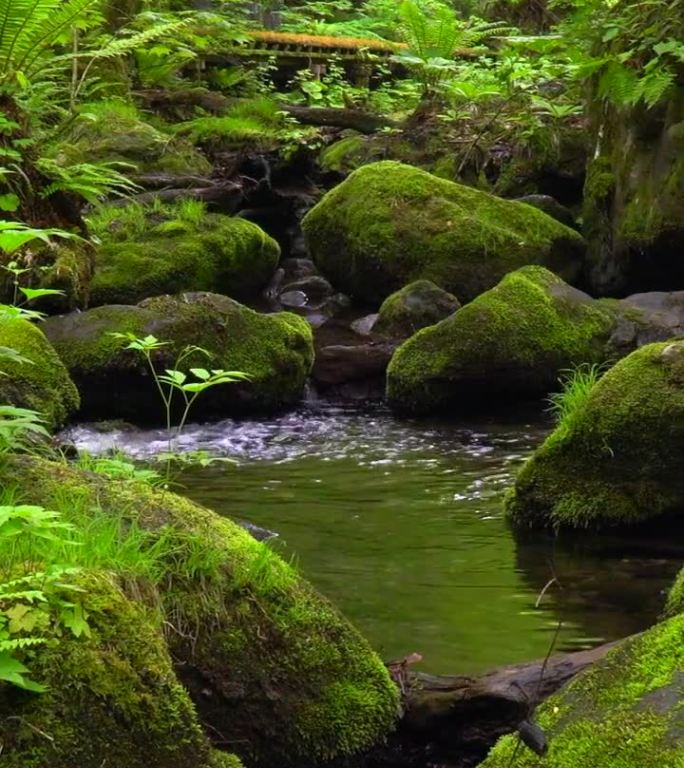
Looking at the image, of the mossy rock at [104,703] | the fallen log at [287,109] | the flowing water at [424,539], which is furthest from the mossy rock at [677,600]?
the fallen log at [287,109]

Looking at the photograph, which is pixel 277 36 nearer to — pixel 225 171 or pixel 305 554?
pixel 225 171

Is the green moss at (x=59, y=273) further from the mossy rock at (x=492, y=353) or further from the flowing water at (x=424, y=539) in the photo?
the mossy rock at (x=492, y=353)

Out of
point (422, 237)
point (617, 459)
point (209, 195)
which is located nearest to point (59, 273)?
point (422, 237)

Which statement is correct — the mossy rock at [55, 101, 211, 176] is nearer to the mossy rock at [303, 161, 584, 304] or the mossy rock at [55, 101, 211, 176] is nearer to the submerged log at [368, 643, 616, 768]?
the mossy rock at [303, 161, 584, 304]

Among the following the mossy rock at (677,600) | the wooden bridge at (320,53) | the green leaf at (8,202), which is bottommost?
the mossy rock at (677,600)

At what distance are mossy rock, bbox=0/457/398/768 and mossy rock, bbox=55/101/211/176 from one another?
1104cm

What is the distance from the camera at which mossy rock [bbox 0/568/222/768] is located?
2.34 meters

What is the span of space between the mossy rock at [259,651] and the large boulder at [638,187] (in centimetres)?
770

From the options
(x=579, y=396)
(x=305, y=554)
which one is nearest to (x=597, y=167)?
(x=579, y=396)

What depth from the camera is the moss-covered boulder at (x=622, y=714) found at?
2.38 m

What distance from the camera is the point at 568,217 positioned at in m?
12.8

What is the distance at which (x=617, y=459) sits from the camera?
5.48 m

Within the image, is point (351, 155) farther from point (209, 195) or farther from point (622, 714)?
point (622, 714)

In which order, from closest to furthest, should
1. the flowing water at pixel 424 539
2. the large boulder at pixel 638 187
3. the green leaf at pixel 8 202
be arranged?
1. the flowing water at pixel 424 539
2. the green leaf at pixel 8 202
3. the large boulder at pixel 638 187
